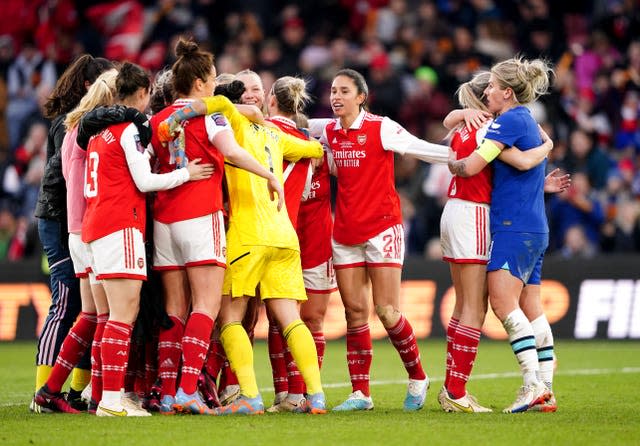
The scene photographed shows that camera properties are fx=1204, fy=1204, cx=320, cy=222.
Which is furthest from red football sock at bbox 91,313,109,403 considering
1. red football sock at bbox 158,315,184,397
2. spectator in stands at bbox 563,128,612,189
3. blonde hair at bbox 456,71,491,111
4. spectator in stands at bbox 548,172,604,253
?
spectator in stands at bbox 563,128,612,189

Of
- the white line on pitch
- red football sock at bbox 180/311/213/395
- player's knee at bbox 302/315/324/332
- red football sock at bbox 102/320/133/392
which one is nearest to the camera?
red football sock at bbox 102/320/133/392

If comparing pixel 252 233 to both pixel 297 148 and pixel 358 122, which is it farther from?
pixel 358 122

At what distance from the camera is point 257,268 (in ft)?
27.6

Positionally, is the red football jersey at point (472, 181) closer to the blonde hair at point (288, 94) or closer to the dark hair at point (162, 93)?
the blonde hair at point (288, 94)

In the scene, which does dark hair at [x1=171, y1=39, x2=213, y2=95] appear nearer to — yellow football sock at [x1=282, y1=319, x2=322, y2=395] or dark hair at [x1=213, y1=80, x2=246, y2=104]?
dark hair at [x1=213, y1=80, x2=246, y2=104]

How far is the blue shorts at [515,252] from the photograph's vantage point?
8.46 meters

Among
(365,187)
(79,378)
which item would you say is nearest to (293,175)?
(365,187)

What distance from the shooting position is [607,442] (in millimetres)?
6945

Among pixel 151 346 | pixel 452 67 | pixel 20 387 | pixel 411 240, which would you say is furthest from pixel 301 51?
pixel 151 346

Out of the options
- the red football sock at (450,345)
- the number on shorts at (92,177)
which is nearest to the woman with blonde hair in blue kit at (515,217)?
the red football sock at (450,345)

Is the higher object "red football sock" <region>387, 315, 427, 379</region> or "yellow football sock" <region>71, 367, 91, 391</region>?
"red football sock" <region>387, 315, 427, 379</region>

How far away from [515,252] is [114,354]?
9.38 ft

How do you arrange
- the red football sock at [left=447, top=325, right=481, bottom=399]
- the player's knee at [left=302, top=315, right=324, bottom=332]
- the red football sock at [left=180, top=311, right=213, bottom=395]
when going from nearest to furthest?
1. the red football sock at [left=180, top=311, right=213, bottom=395]
2. the red football sock at [left=447, top=325, right=481, bottom=399]
3. the player's knee at [left=302, top=315, right=324, bottom=332]

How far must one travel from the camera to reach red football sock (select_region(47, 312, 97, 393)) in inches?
340
